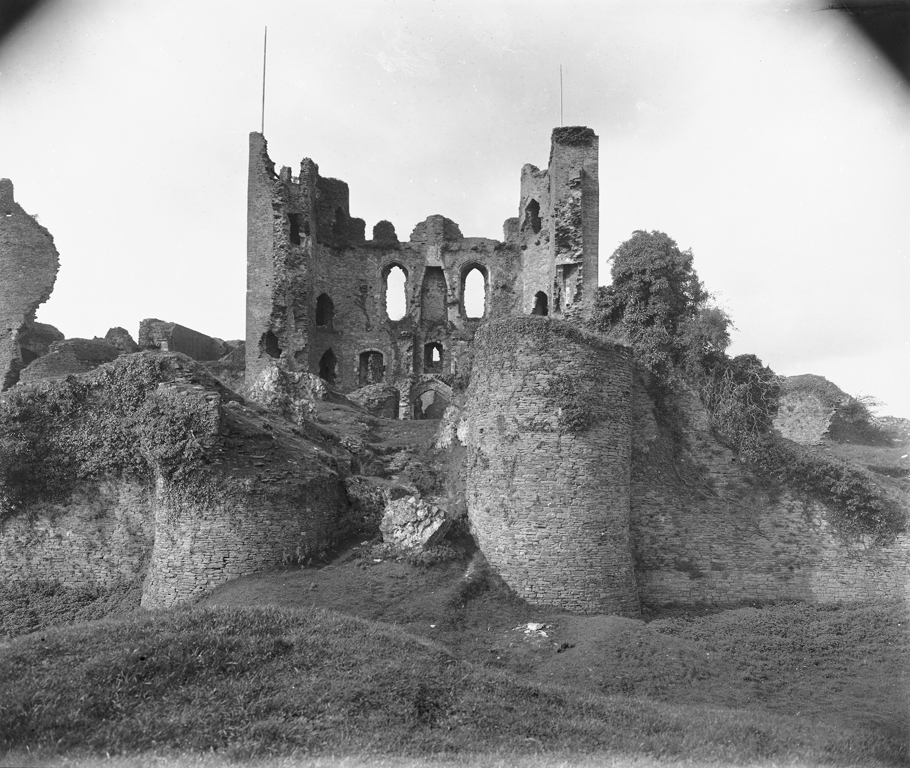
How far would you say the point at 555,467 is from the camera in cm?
1170

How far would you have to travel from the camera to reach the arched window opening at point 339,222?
31.9m

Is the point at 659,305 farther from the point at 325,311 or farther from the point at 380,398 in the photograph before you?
the point at 325,311

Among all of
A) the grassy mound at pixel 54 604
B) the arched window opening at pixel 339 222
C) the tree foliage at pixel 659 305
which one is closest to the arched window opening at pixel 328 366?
the arched window opening at pixel 339 222

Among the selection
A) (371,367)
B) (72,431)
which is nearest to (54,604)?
(72,431)

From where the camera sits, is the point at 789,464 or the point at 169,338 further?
the point at 169,338

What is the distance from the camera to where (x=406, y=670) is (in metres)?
7.46

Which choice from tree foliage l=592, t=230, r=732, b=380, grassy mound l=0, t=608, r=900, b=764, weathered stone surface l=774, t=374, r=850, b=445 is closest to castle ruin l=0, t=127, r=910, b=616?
tree foliage l=592, t=230, r=732, b=380

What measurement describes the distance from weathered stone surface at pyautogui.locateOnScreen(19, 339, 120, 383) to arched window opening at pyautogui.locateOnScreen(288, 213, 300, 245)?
27.9 ft

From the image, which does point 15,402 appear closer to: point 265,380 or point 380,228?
point 265,380

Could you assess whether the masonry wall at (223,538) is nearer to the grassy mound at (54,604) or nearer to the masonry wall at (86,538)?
the grassy mound at (54,604)

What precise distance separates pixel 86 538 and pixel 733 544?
12.5 meters

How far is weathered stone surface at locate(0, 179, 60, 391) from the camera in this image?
1022 inches

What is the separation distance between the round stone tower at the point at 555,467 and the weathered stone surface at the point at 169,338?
21.9 meters

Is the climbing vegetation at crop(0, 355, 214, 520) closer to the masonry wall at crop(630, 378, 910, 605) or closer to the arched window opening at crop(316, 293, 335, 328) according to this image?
the masonry wall at crop(630, 378, 910, 605)
